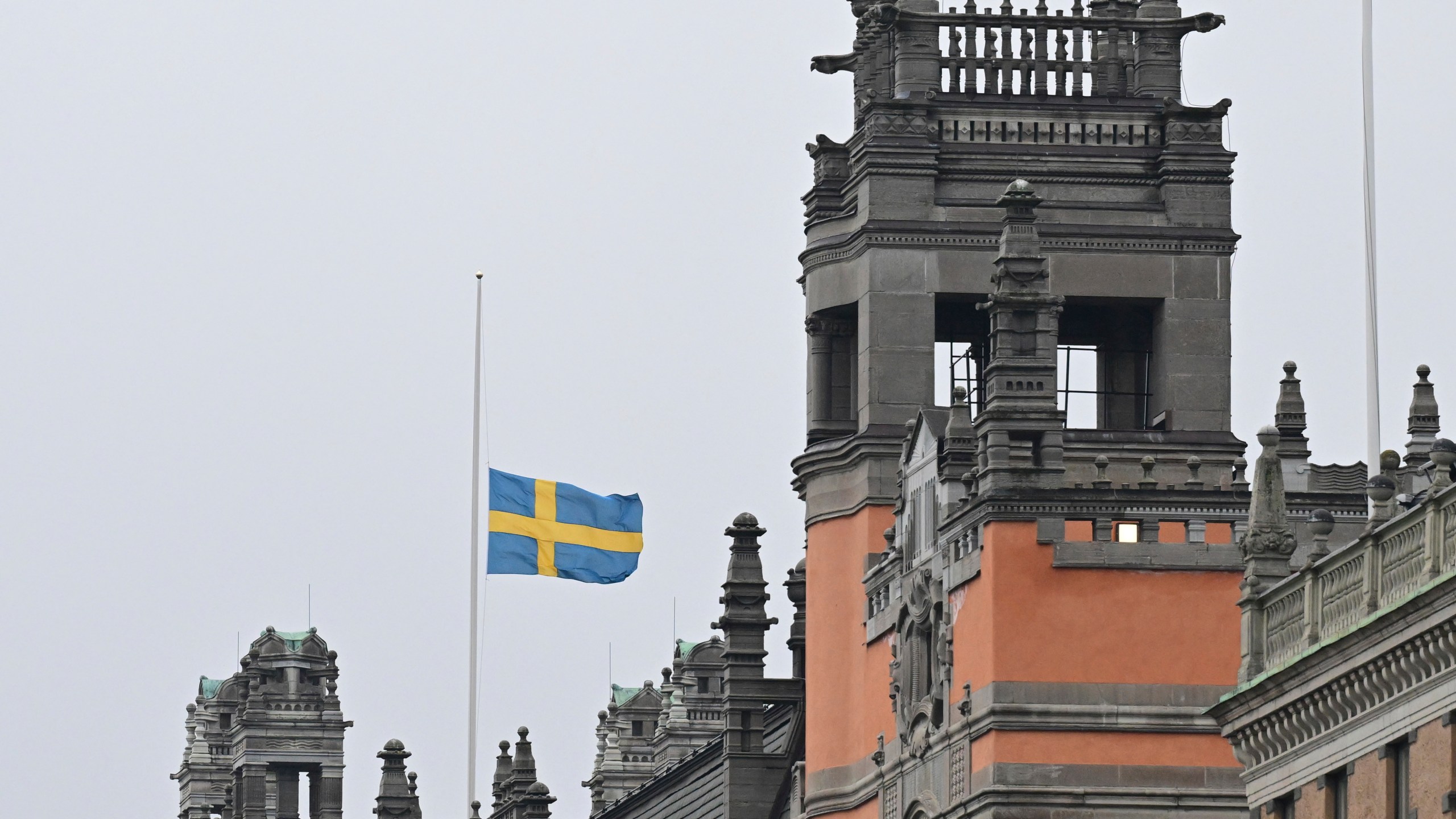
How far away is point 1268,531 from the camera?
60.7 metres

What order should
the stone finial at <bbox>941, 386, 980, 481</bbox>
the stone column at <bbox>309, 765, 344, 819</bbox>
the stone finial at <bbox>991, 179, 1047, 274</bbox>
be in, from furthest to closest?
the stone column at <bbox>309, 765, 344, 819</bbox>
the stone finial at <bbox>941, 386, 980, 481</bbox>
the stone finial at <bbox>991, 179, 1047, 274</bbox>

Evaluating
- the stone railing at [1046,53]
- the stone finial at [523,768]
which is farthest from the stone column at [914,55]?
the stone finial at [523,768]

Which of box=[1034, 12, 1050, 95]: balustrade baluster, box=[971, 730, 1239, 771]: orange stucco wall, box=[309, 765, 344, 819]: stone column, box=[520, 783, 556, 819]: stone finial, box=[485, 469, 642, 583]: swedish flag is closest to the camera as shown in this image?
box=[971, 730, 1239, 771]: orange stucco wall

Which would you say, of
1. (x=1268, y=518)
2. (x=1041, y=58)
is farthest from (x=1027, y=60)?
(x=1268, y=518)

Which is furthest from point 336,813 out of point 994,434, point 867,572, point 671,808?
point 994,434

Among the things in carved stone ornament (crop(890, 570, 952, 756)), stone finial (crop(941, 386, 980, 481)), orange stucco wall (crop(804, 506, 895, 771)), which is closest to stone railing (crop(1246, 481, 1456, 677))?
stone finial (crop(941, 386, 980, 481))

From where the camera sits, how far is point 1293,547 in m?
61.1

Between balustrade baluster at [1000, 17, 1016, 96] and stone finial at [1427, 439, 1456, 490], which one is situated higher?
balustrade baluster at [1000, 17, 1016, 96]

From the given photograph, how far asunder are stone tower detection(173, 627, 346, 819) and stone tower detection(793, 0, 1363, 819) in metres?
47.0

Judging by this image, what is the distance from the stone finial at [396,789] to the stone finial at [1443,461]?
63.6 metres

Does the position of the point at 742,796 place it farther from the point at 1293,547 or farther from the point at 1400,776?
the point at 1400,776

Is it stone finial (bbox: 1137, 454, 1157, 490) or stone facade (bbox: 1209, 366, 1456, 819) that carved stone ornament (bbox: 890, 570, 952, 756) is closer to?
stone finial (bbox: 1137, 454, 1157, 490)

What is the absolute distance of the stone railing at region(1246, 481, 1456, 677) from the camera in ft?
171

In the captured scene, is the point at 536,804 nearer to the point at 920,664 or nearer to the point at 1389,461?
the point at 920,664
